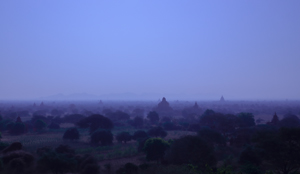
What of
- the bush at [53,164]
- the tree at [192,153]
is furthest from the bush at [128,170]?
the tree at [192,153]

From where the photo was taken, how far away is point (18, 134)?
38812 millimetres

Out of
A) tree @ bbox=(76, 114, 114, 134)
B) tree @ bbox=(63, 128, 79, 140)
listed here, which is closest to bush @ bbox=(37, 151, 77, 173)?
tree @ bbox=(63, 128, 79, 140)

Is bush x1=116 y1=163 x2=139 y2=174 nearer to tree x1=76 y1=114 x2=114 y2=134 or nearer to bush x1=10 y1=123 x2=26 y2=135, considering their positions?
tree x1=76 y1=114 x2=114 y2=134

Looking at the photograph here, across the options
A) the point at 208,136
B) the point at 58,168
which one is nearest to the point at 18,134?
the point at 58,168

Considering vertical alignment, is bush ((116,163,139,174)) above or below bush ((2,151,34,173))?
below

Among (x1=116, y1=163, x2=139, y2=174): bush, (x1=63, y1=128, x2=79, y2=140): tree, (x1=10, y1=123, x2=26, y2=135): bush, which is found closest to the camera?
(x1=116, y1=163, x2=139, y2=174): bush

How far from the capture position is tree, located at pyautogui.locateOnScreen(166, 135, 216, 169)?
51.8 feet

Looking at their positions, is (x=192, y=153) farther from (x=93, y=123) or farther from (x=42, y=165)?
(x=93, y=123)

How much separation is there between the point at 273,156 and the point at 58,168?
1425 cm

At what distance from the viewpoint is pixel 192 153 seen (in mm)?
16172

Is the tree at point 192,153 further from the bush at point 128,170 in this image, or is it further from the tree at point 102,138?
the tree at point 102,138

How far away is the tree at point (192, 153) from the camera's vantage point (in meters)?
15.8

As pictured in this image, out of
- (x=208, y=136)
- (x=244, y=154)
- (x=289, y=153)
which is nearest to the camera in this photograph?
(x=289, y=153)

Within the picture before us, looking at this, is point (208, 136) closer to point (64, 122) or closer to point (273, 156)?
point (273, 156)
